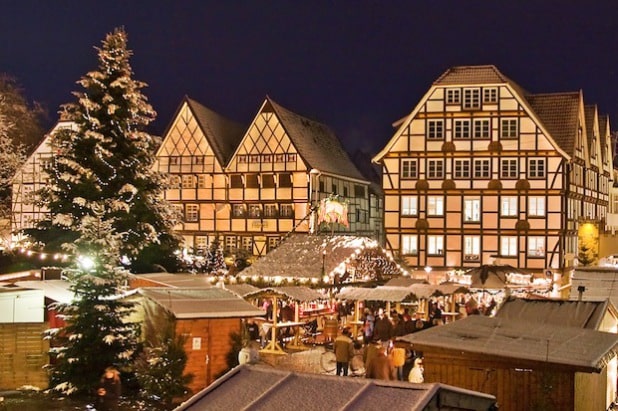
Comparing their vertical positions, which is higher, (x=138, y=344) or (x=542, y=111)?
(x=542, y=111)

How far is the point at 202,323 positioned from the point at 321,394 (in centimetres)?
1131

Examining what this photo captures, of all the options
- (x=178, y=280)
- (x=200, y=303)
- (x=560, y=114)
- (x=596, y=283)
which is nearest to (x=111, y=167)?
(x=178, y=280)

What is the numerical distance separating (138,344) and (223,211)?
28020 mm

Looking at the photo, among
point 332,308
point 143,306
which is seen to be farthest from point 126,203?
point 143,306

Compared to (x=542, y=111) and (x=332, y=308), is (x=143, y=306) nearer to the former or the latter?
(x=332, y=308)

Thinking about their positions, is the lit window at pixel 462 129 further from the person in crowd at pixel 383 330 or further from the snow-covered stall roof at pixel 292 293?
the person in crowd at pixel 383 330

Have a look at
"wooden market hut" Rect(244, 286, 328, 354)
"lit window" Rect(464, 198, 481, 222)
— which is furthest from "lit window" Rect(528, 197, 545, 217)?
"wooden market hut" Rect(244, 286, 328, 354)

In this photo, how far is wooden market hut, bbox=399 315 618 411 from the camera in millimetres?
12211

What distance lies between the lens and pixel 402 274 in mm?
32562

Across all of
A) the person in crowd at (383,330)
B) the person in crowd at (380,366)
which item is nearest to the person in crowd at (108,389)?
the person in crowd at (380,366)

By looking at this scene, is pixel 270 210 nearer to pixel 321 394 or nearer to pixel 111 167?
pixel 111 167

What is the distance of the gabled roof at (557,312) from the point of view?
1630cm

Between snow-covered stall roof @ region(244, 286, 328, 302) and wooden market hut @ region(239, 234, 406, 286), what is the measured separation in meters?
3.37

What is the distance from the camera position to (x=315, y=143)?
164 feet
